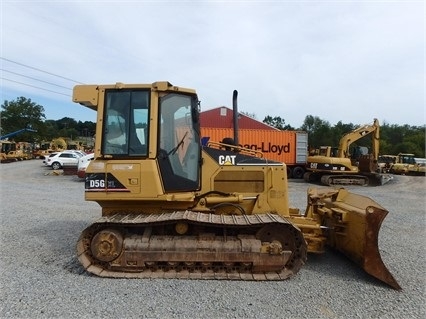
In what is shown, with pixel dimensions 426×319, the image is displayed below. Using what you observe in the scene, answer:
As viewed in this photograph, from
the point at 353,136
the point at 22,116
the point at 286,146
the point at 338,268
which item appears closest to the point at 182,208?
the point at 338,268

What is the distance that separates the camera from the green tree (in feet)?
201

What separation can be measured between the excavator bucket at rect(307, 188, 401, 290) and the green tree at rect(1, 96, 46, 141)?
6332cm

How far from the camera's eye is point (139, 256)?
4.90 m

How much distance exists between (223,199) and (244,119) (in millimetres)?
29061

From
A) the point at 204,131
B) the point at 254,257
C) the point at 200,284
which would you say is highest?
the point at 204,131

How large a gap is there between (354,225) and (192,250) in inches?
96.7

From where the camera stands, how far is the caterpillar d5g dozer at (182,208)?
491 cm

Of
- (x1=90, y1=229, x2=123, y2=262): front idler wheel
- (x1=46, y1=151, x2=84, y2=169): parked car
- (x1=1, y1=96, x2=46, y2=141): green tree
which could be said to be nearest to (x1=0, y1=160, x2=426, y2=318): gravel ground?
(x1=90, y1=229, x2=123, y2=262): front idler wheel

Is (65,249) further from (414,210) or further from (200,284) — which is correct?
→ (414,210)

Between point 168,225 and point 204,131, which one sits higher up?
point 204,131

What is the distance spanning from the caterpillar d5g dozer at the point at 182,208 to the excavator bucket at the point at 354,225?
17mm

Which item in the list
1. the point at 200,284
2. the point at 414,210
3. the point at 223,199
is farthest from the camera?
the point at 414,210

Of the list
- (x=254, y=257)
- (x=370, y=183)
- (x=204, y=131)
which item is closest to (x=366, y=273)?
(x=254, y=257)

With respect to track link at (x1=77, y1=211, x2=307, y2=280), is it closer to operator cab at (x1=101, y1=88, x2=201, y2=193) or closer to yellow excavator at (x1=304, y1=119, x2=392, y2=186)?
operator cab at (x1=101, y1=88, x2=201, y2=193)
